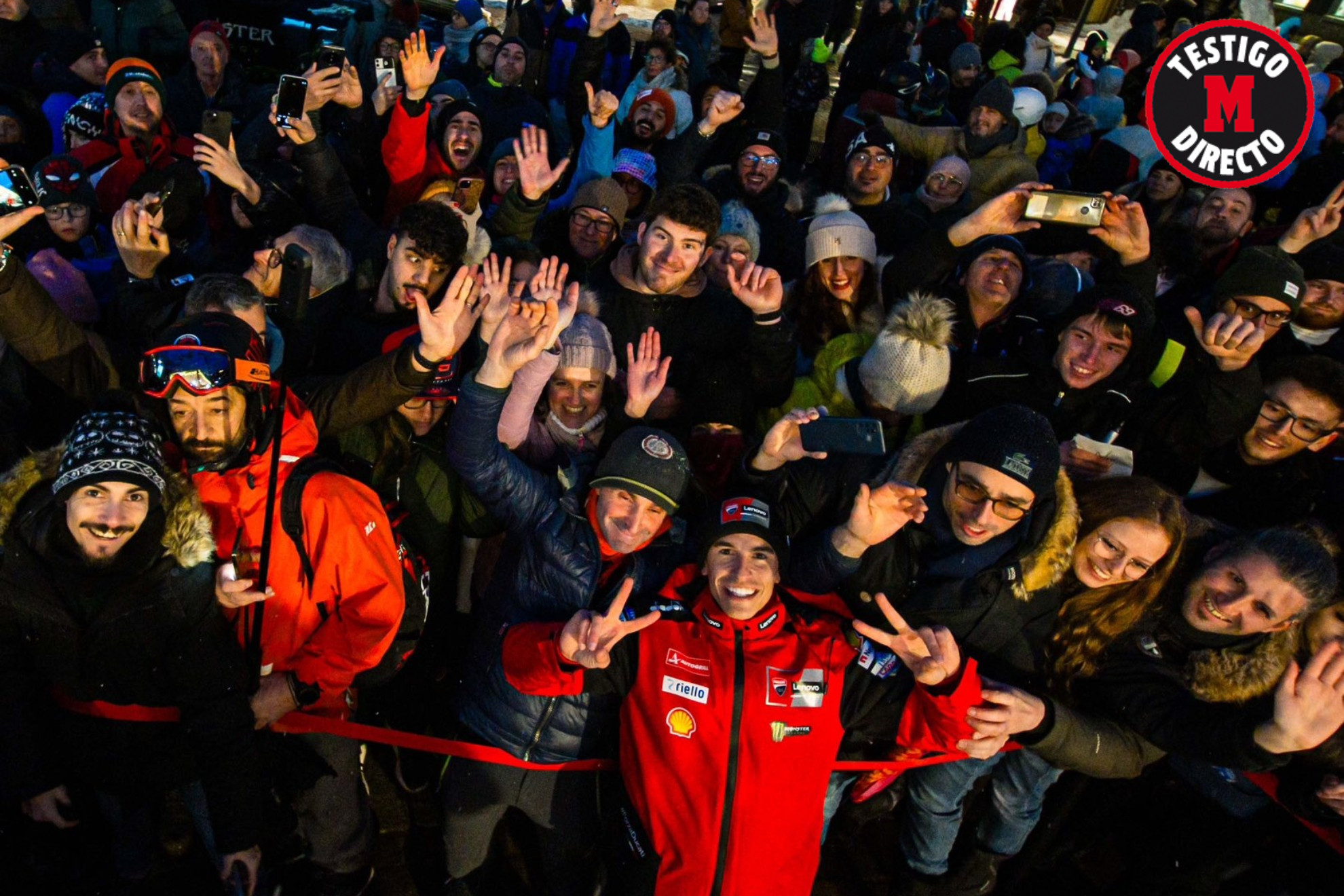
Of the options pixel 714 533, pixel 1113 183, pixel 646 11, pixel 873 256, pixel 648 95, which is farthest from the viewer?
pixel 646 11

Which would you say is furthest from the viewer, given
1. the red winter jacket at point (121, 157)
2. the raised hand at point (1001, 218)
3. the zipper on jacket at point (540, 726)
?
the red winter jacket at point (121, 157)

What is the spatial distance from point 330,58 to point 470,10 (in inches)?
159

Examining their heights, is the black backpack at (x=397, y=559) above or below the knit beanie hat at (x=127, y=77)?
below

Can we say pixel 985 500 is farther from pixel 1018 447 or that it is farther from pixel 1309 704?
pixel 1309 704

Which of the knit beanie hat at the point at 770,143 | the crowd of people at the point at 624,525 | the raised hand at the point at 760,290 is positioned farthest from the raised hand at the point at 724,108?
the raised hand at the point at 760,290

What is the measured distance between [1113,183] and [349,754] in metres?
7.76

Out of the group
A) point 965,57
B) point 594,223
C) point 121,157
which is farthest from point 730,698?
point 965,57

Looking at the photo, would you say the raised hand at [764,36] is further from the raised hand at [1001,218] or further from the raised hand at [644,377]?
the raised hand at [644,377]

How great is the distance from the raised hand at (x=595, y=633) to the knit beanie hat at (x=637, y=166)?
344 centimetres

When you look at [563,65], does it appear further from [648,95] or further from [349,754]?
[349,754]

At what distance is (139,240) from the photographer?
10.9ft

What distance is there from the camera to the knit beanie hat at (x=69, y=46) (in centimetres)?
640

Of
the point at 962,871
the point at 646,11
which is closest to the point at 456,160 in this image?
the point at 962,871

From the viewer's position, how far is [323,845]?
303cm
